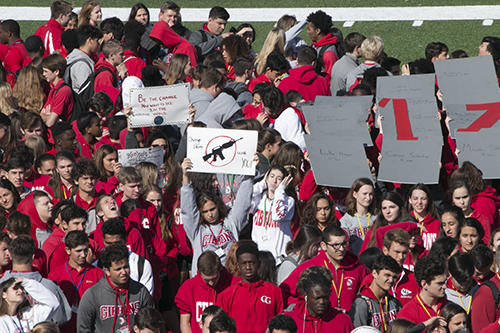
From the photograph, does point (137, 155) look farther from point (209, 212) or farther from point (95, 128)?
point (209, 212)

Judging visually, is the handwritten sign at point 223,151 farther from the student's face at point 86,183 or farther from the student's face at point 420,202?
the student's face at point 420,202

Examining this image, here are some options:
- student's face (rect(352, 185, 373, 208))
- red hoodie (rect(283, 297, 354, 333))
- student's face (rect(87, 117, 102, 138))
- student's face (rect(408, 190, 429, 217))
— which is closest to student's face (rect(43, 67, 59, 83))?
student's face (rect(87, 117, 102, 138))

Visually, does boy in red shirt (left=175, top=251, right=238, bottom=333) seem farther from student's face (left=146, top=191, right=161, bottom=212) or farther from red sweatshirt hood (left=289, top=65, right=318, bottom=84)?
red sweatshirt hood (left=289, top=65, right=318, bottom=84)

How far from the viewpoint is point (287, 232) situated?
6945 millimetres

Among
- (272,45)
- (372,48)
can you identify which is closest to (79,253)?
(372,48)

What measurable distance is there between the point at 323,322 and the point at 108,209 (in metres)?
2.30

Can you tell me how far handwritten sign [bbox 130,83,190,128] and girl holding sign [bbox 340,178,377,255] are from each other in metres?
2.29

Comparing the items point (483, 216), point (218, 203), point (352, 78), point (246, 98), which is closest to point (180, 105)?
point (246, 98)

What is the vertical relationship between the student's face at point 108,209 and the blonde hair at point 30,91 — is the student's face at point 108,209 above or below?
below

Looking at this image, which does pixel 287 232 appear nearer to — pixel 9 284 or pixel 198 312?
pixel 198 312

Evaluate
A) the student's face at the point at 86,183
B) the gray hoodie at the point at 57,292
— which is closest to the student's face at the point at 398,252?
the gray hoodie at the point at 57,292

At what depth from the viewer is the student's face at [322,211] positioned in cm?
687

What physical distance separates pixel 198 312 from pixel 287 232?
4.84ft

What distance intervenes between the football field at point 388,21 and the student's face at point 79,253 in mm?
11649
